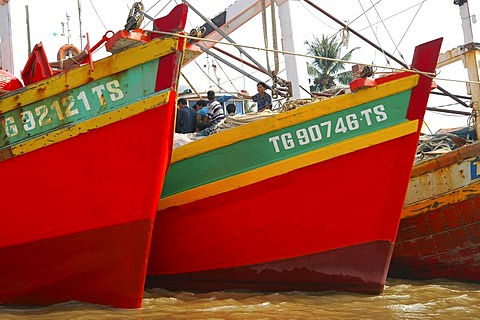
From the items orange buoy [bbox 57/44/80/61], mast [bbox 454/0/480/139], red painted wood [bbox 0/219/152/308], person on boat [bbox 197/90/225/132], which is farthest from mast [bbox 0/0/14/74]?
mast [bbox 454/0/480/139]

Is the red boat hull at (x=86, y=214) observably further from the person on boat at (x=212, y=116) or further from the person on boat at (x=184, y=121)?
the person on boat at (x=184, y=121)

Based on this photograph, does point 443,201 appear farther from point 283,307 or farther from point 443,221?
point 283,307

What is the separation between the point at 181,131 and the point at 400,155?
296 cm

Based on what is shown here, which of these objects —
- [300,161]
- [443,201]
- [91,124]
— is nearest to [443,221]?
[443,201]

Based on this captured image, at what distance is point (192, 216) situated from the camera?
6.25 metres

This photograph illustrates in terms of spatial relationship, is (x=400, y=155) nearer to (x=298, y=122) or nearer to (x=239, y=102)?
(x=298, y=122)

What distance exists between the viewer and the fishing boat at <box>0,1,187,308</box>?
16.7 feet

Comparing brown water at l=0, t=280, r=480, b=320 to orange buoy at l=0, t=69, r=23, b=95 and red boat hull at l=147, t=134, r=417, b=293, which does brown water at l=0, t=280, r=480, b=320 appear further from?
orange buoy at l=0, t=69, r=23, b=95

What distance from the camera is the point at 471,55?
812 centimetres

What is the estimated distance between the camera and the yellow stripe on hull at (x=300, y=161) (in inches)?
235

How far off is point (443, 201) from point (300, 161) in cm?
230

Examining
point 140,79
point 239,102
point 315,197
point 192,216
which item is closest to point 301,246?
point 315,197

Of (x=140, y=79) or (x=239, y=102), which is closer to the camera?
(x=140, y=79)

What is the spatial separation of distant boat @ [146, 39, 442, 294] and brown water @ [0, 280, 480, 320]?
0.94ft
